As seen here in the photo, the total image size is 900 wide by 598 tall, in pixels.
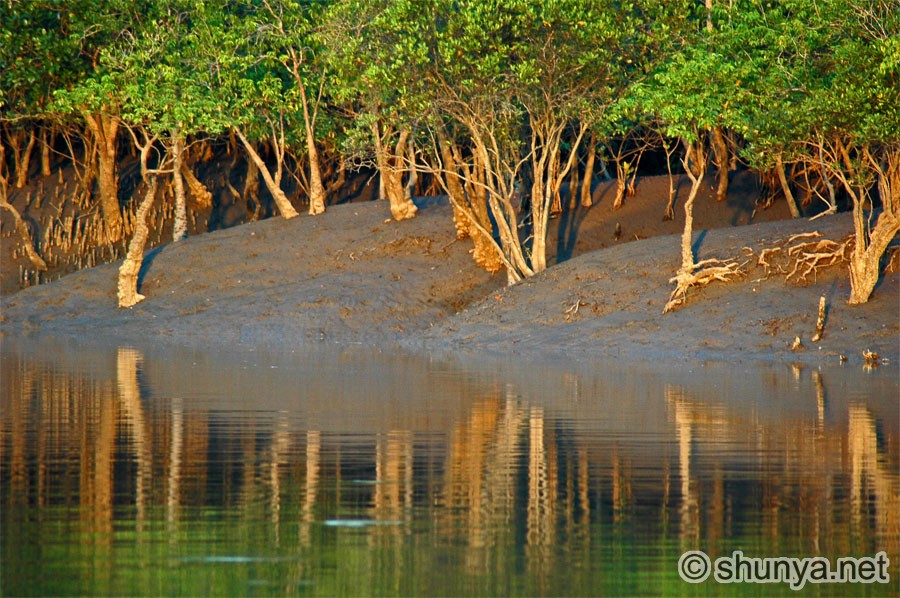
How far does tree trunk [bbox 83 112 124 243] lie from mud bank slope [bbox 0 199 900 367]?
4706 mm

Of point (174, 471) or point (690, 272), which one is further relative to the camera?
point (690, 272)

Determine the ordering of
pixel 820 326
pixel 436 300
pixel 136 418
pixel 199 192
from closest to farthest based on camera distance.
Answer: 1. pixel 136 418
2. pixel 820 326
3. pixel 436 300
4. pixel 199 192

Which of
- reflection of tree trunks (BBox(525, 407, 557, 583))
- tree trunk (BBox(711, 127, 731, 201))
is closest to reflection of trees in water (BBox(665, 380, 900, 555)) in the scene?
reflection of tree trunks (BBox(525, 407, 557, 583))

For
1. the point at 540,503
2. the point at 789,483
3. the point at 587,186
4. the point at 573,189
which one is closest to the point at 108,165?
the point at 573,189

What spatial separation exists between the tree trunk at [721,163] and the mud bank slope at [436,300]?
6.71 metres

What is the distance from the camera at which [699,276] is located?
29.6m

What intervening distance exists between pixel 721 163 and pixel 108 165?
18.2m

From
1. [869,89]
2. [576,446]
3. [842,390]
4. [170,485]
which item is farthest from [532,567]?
[869,89]

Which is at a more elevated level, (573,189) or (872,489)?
(573,189)

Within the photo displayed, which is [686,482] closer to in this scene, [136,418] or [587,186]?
[136,418]

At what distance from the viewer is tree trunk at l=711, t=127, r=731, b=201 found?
3997cm

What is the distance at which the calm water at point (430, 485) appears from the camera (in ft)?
29.5

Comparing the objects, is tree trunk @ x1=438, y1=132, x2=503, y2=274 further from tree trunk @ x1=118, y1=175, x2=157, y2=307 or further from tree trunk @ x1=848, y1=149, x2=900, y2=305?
tree trunk @ x1=848, y1=149, x2=900, y2=305

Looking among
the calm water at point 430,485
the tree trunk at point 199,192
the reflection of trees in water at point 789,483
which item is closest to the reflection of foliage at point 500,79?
the tree trunk at point 199,192
